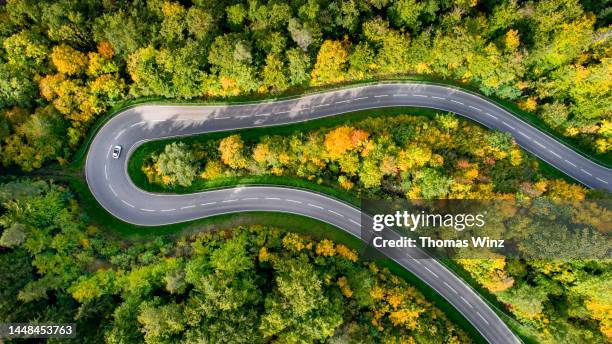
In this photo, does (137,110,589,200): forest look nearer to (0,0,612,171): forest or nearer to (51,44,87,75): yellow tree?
(0,0,612,171): forest

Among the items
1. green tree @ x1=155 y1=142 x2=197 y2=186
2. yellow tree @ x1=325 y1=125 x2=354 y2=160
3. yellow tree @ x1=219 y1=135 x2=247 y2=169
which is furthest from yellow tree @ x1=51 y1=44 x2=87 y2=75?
yellow tree @ x1=325 y1=125 x2=354 y2=160

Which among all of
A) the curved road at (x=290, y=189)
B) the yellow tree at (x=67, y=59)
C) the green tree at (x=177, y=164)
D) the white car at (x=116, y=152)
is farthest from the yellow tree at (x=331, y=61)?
the yellow tree at (x=67, y=59)

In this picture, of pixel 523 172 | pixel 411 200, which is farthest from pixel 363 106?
pixel 523 172

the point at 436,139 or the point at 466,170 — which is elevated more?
the point at 436,139

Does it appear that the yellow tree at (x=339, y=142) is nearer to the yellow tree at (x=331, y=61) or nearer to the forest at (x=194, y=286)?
the yellow tree at (x=331, y=61)

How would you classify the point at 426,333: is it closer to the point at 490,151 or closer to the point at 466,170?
the point at 466,170

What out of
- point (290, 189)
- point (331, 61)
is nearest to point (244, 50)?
point (331, 61)
